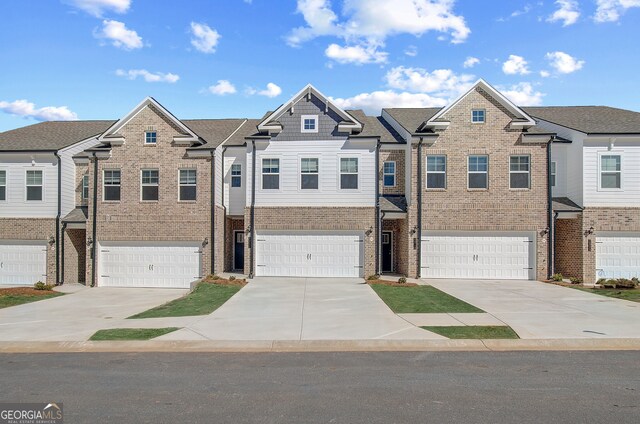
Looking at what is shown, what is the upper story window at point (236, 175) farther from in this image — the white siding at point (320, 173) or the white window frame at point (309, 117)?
the white window frame at point (309, 117)

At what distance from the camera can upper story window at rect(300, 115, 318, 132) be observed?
849 inches

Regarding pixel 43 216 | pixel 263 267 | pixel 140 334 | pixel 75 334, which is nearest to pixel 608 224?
pixel 263 267

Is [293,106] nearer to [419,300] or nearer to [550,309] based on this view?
[419,300]

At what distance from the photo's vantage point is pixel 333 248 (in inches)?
838

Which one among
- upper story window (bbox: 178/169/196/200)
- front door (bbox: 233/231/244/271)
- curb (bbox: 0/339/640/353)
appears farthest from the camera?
front door (bbox: 233/231/244/271)

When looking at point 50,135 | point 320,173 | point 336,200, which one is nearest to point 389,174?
point 336,200

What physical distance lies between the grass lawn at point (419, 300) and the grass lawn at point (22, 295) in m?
13.4

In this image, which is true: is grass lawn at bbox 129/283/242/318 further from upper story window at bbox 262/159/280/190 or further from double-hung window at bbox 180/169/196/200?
upper story window at bbox 262/159/280/190

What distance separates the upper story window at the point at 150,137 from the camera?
70.9 ft

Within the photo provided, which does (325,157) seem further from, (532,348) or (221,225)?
(532,348)

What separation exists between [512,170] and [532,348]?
526 inches

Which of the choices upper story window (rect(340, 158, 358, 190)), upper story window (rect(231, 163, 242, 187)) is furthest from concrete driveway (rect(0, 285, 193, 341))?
upper story window (rect(340, 158, 358, 190))

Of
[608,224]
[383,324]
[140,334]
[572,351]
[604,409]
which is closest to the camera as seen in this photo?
[604,409]

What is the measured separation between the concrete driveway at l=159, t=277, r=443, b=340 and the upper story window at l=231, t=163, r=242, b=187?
22.8ft
